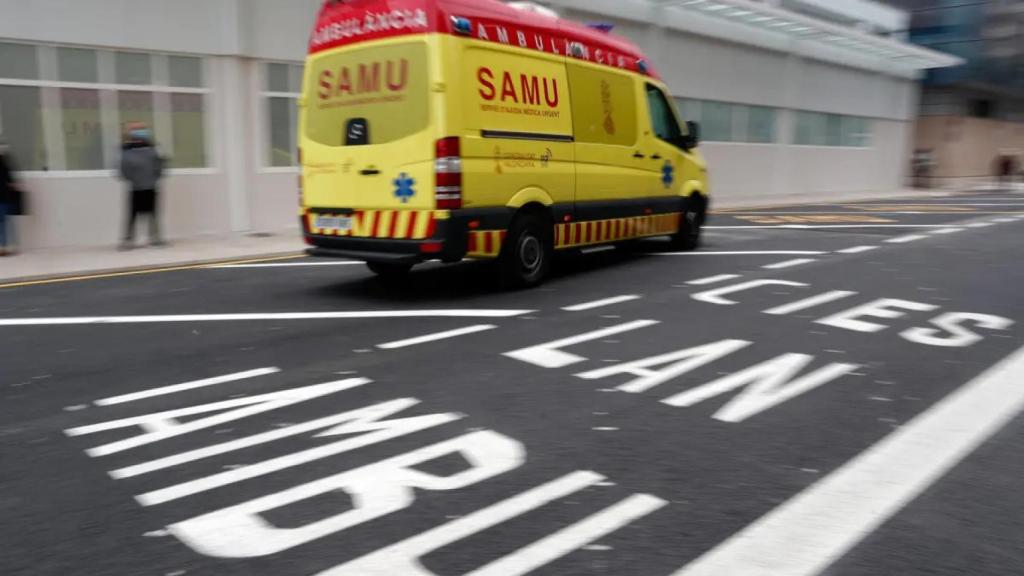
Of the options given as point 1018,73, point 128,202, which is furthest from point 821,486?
point 1018,73

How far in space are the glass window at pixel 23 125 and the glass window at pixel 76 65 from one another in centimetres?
48

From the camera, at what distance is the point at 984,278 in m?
9.09

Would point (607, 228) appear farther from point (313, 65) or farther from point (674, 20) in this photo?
point (674, 20)

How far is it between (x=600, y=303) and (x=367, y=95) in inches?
113

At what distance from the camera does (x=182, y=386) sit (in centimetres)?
491

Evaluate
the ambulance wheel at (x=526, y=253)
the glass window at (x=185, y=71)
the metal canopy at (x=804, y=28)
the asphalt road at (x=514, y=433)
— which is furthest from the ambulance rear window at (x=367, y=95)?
the metal canopy at (x=804, y=28)

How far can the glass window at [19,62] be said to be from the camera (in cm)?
1162

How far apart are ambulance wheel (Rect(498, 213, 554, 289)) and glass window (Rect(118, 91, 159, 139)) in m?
7.91

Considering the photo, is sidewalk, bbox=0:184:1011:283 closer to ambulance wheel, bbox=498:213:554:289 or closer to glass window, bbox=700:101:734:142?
ambulance wheel, bbox=498:213:554:289

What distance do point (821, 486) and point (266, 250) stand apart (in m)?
9.81

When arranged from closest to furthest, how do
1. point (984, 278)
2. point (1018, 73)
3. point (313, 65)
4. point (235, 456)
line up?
point (235, 456), point (313, 65), point (984, 278), point (1018, 73)

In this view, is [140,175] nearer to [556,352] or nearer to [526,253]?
[526,253]

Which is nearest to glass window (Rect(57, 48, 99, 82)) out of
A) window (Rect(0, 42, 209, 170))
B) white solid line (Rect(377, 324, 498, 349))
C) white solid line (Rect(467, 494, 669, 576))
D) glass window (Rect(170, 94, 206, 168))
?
window (Rect(0, 42, 209, 170))

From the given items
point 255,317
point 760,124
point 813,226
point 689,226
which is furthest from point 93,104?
point 760,124
